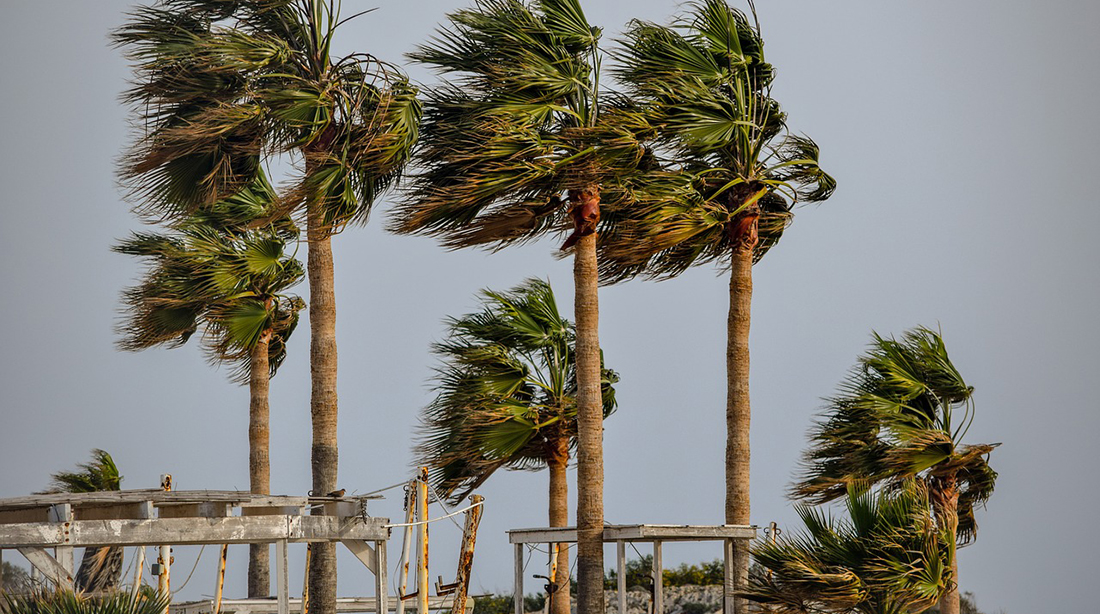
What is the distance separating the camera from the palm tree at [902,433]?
19.4 m

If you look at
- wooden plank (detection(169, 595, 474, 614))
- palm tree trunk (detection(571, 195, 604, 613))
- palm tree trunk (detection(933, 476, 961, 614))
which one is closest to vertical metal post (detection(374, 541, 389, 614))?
palm tree trunk (detection(571, 195, 604, 613))

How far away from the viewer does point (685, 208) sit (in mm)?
18578

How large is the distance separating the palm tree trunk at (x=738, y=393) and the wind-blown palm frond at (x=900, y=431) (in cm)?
144

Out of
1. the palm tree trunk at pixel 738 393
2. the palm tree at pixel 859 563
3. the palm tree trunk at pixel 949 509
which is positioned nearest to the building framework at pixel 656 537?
the palm tree trunk at pixel 738 393

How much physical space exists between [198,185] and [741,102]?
25.0ft

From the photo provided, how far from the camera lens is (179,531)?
12.4m

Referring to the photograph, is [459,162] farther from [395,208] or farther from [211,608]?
[211,608]

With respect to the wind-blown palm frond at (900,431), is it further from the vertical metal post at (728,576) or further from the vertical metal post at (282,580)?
the vertical metal post at (282,580)

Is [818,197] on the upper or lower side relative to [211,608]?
upper

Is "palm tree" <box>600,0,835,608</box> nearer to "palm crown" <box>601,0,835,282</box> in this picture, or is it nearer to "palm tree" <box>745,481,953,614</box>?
"palm crown" <box>601,0,835,282</box>

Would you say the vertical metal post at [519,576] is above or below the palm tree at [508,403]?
below

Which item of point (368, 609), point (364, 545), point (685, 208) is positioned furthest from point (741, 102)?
point (368, 609)

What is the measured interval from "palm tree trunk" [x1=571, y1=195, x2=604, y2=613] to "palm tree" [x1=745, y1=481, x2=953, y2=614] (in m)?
3.26

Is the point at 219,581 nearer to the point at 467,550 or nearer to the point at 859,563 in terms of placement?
the point at 467,550
